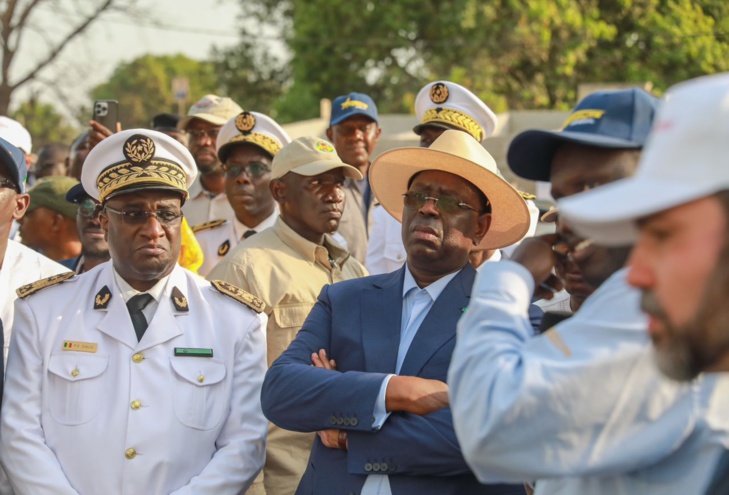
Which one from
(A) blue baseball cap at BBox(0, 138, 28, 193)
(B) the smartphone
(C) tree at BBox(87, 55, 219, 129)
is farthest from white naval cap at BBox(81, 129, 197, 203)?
(C) tree at BBox(87, 55, 219, 129)

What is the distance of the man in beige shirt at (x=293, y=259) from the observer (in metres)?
4.86

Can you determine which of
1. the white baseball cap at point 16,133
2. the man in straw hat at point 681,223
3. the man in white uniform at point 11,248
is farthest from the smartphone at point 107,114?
the man in straw hat at point 681,223

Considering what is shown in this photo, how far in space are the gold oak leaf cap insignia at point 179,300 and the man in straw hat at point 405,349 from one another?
1.81 ft

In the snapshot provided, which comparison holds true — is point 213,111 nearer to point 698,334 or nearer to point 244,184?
point 244,184

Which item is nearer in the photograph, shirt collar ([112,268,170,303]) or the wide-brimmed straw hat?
the wide-brimmed straw hat

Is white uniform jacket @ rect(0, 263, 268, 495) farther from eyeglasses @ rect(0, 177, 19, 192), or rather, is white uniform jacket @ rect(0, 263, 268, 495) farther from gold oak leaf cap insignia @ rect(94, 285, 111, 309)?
eyeglasses @ rect(0, 177, 19, 192)

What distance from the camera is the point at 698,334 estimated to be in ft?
6.11

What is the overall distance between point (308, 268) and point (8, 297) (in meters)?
1.49

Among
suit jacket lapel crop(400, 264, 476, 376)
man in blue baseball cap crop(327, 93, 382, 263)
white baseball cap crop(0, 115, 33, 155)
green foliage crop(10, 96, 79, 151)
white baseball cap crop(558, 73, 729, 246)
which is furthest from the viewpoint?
green foliage crop(10, 96, 79, 151)

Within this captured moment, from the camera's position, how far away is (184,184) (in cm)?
444

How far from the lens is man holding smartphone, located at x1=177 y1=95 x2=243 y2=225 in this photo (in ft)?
25.0

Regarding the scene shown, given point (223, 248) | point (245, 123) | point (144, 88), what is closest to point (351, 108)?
point (245, 123)

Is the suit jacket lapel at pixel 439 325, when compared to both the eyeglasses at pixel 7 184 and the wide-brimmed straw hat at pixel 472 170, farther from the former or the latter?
the eyeglasses at pixel 7 184

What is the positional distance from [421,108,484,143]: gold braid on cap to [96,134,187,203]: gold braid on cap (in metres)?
2.62
